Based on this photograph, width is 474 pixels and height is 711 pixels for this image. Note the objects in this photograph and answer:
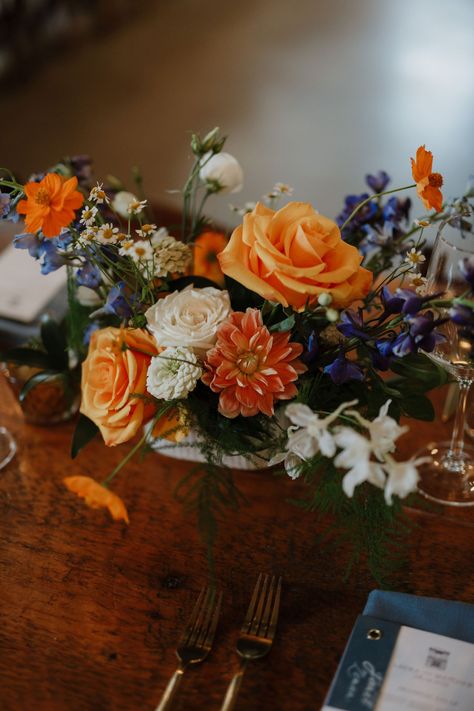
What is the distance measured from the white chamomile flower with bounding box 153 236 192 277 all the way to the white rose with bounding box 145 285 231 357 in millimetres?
43

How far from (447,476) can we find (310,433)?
40 cm

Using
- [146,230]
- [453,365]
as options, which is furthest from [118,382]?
[453,365]

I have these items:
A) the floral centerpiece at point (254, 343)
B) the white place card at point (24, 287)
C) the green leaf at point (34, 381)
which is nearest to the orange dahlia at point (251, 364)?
the floral centerpiece at point (254, 343)

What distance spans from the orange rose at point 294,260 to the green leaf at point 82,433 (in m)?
0.29

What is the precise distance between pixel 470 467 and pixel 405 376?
7.4 inches

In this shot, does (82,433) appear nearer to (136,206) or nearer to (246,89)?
(136,206)

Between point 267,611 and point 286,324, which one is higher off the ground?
point 286,324

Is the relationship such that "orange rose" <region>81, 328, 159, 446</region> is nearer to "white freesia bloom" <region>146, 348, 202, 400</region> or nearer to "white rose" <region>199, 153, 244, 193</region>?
"white freesia bloom" <region>146, 348, 202, 400</region>

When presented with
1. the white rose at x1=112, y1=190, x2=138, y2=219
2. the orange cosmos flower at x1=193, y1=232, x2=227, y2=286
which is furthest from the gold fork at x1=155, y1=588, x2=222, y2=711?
the white rose at x1=112, y1=190, x2=138, y2=219

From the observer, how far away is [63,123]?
3703 mm

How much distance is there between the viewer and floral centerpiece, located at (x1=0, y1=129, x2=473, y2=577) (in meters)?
0.84

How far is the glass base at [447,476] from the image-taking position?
3.42 ft

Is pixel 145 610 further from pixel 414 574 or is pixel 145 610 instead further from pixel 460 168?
pixel 460 168

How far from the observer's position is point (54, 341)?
3.66ft
